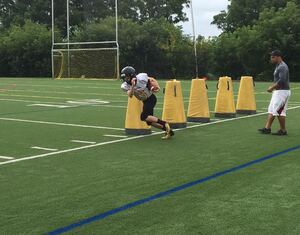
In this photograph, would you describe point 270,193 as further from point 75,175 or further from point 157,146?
point 157,146

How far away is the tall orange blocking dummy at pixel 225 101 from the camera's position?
14375 mm

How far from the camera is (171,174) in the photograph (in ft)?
24.6

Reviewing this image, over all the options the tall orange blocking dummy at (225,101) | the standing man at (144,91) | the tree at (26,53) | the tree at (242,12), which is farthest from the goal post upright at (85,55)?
the standing man at (144,91)

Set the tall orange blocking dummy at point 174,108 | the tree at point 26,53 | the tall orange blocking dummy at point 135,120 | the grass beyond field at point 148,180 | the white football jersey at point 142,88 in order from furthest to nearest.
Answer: the tree at point 26,53, the tall orange blocking dummy at point 174,108, the tall orange blocking dummy at point 135,120, the white football jersey at point 142,88, the grass beyond field at point 148,180

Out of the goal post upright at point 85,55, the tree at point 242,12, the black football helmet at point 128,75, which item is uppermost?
the tree at point 242,12

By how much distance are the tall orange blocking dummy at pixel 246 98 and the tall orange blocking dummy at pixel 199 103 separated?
6.57 ft

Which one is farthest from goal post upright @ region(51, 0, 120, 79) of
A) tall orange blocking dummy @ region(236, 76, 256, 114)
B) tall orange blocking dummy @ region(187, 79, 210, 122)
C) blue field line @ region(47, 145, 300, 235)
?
blue field line @ region(47, 145, 300, 235)

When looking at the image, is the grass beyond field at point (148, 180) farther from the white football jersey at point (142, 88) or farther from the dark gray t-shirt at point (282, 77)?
the dark gray t-shirt at point (282, 77)

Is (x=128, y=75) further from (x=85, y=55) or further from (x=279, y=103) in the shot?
(x=85, y=55)

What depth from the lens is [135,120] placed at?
11.4 m

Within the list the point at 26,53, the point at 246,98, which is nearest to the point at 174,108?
the point at 246,98

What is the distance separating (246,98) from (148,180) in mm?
8655

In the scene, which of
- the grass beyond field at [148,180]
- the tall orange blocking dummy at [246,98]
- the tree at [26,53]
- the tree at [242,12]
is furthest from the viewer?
the tree at [242,12]

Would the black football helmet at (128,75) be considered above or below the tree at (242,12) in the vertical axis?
below
